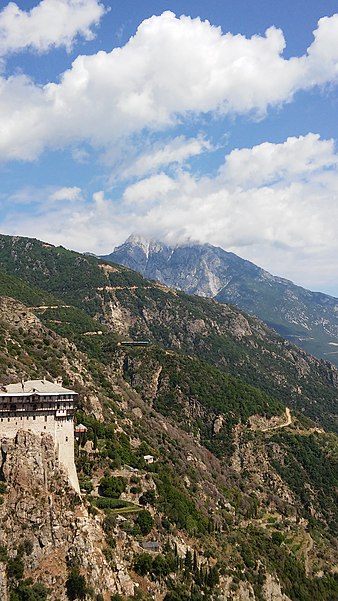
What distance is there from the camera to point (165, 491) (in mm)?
78875

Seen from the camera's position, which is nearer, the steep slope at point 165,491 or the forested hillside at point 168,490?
the steep slope at point 165,491

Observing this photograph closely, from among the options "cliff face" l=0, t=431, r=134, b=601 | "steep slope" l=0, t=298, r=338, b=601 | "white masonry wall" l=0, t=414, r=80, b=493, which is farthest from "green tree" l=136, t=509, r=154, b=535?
"white masonry wall" l=0, t=414, r=80, b=493

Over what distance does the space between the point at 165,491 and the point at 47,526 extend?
23.8 metres

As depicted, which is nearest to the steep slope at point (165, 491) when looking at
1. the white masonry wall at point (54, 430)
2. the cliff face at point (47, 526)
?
the cliff face at point (47, 526)

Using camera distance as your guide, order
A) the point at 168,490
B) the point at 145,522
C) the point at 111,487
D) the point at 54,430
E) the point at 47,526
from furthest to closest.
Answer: the point at 168,490 → the point at 111,487 → the point at 145,522 → the point at 54,430 → the point at 47,526

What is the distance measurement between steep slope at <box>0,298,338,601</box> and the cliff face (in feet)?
0.34

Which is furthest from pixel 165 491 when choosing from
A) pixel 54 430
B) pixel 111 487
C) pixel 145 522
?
pixel 54 430

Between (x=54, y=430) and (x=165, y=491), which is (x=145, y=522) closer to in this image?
(x=165, y=491)

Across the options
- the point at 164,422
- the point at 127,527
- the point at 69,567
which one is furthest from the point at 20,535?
the point at 164,422

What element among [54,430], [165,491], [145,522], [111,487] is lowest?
[145,522]

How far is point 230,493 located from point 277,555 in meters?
22.6

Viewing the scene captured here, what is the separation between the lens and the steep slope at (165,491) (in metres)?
58.2

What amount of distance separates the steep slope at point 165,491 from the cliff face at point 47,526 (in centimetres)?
10

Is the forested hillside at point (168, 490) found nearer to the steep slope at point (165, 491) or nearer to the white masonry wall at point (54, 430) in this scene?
the steep slope at point (165, 491)
